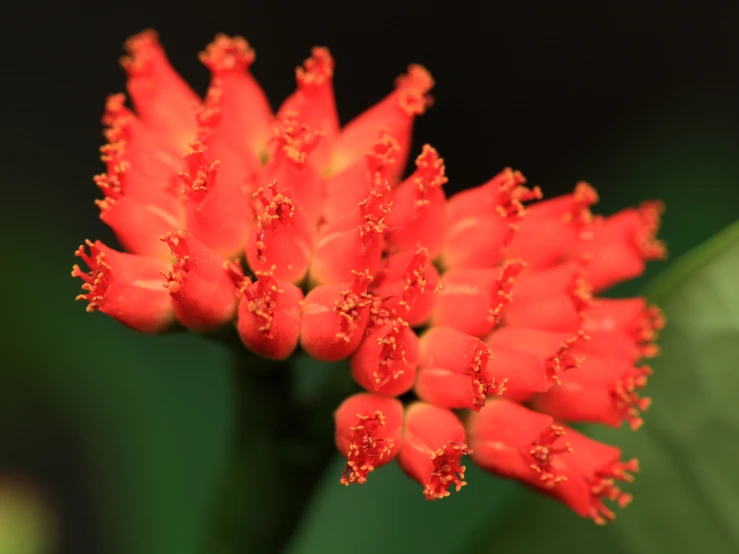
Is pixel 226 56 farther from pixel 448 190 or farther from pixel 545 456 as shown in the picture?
pixel 448 190

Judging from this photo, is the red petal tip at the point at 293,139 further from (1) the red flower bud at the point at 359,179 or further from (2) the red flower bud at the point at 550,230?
(2) the red flower bud at the point at 550,230

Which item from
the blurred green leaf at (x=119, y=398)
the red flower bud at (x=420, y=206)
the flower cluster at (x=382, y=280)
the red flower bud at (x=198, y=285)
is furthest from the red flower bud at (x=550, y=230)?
the blurred green leaf at (x=119, y=398)

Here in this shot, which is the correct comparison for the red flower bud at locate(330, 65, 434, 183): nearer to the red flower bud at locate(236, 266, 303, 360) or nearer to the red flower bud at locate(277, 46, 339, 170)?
the red flower bud at locate(277, 46, 339, 170)

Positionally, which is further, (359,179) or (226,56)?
(226,56)

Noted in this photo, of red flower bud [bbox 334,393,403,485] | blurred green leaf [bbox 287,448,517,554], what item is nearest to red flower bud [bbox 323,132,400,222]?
red flower bud [bbox 334,393,403,485]

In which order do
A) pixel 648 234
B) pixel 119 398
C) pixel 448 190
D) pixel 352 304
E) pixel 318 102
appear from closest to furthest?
pixel 352 304
pixel 318 102
pixel 648 234
pixel 119 398
pixel 448 190

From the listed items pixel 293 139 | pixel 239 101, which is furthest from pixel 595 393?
pixel 239 101
